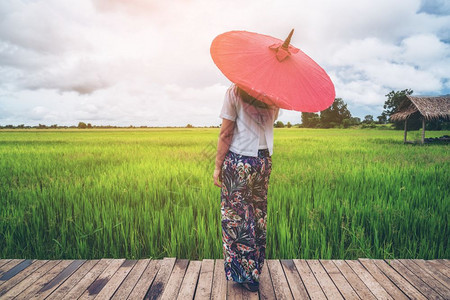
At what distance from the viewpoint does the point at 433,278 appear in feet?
6.43

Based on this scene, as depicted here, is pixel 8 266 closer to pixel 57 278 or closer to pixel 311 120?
pixel 57 278

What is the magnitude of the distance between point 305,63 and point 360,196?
302 centimetres

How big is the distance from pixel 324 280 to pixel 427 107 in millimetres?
16408

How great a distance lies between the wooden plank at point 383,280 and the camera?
176cm

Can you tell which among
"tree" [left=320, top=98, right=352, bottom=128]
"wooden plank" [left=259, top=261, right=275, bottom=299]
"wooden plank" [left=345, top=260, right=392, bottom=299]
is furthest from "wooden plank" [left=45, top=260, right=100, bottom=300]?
"tree" [left=320, top=98, right=352, bottom=128]

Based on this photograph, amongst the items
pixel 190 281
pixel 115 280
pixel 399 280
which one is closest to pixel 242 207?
pixel 190 281

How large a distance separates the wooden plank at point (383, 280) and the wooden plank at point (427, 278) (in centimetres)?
27

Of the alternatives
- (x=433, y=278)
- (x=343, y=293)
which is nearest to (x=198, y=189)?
(x=343, y=293)

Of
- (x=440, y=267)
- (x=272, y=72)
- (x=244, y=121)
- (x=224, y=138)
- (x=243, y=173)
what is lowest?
(x=440, y=267)

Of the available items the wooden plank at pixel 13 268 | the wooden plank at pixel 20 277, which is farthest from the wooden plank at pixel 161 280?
the wooden plank at pixel 13 268

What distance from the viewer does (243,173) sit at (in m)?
1.66

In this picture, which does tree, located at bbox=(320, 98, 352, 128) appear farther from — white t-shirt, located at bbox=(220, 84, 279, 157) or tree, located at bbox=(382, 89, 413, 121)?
white t-shirt, located at bbox=(220, 84, 279, 157)

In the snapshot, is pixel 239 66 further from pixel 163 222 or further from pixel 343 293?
pixel 163 222

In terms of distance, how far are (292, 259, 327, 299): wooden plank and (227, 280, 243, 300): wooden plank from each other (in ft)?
1.57
